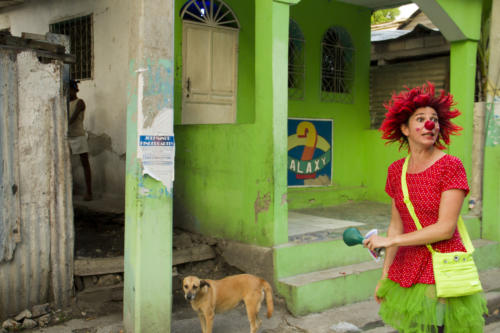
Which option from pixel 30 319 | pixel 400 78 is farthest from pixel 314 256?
pixel 400 78

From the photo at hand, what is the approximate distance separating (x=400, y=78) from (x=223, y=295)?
21.6ft

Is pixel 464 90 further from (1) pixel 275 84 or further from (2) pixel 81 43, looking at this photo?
(2) pixel 81 43

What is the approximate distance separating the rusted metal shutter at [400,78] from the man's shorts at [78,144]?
16.7 feet

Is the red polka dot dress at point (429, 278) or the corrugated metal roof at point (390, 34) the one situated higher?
the corrugated metal roof at point (390, 34)

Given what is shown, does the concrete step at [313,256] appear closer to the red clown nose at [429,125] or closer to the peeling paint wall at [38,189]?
the peeling paint wall at [38,189]

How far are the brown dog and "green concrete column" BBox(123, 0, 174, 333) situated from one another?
0.32 m

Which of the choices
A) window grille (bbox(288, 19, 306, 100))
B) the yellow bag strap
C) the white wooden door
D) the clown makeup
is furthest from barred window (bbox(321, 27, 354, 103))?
the yellow bag strap

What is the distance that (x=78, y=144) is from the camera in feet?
26.2

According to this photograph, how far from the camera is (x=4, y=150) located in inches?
189

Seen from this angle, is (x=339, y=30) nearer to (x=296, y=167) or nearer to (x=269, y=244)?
(x=296, y=167)

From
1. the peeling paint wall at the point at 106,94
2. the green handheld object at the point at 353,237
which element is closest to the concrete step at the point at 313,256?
the green handheld object at the point at 353,237

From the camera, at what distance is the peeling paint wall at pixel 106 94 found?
8109 millimetres

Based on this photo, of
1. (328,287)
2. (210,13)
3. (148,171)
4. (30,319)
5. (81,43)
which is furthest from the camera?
(81,43)

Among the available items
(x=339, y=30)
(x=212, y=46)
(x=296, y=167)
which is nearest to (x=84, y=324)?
(x=212, y=46)
